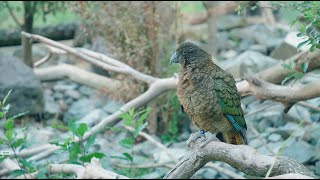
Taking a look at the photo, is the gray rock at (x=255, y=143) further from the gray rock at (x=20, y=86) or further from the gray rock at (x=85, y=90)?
the gray rock at (x=85, y=90)

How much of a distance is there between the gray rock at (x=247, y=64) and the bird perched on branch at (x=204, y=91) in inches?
154

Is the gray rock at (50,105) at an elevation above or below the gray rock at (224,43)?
below

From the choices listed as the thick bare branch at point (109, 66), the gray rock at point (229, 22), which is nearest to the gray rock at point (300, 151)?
the thick bare branch at point (109, 66)

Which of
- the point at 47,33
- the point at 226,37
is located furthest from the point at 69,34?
the point at 226,37

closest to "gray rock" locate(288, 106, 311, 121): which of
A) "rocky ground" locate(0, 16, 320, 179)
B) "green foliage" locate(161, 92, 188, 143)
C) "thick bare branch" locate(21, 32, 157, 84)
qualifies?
"rocky ground" locate(0, 16, 320, 179)

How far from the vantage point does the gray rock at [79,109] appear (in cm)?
863

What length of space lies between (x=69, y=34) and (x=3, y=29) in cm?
135

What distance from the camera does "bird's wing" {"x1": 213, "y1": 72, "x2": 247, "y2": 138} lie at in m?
4.03

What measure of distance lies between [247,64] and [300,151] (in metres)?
2.14

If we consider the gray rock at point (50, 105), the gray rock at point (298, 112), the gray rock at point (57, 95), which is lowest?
the gray rock at point (57, 95)

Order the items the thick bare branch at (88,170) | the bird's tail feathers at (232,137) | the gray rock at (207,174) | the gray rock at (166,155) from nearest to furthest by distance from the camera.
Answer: the thick bare branch at (88,170), the bird's tail feathers at (232,137), the gray rock at (207,174), the gray rock at (166,155)

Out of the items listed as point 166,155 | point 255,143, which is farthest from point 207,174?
point 255,143

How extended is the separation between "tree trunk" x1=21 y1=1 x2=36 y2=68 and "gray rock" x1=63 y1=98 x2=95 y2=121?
849mm

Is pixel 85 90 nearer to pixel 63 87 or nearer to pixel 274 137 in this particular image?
pixel 63 87
